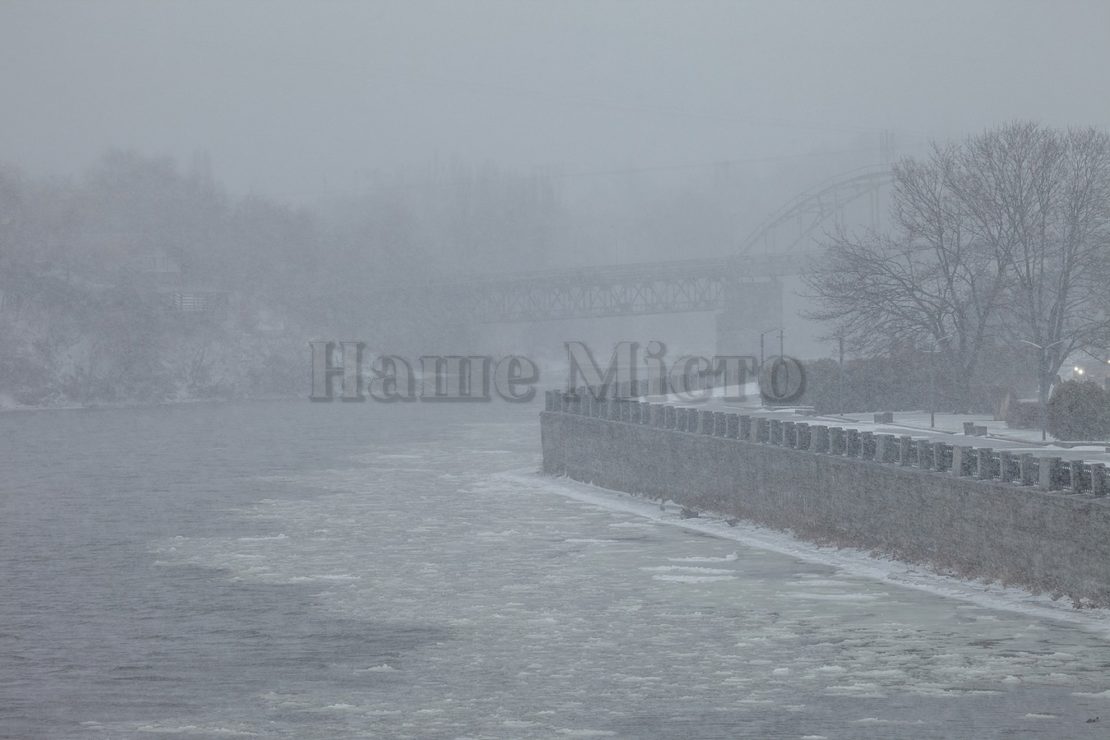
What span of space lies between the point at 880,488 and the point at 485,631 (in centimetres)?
1185

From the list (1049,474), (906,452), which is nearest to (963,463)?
(906,452)

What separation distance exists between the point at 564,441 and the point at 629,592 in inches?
1017

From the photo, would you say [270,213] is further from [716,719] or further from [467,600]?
[716,719]

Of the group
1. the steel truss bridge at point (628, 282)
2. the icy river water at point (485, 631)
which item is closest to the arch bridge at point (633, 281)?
the steel truss bridge at point (628, 282)

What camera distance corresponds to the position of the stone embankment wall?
1077 inches

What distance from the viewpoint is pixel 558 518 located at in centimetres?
4334

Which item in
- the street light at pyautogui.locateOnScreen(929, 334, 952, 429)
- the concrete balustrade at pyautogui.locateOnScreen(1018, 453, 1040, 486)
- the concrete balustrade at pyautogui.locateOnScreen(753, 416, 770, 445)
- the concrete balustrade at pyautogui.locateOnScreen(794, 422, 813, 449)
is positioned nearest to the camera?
the concrete balustrade at pyautogui.locateOnScreen(1018, 453, 1040, 486)

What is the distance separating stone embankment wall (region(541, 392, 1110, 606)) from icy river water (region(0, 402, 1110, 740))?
3.38 feet

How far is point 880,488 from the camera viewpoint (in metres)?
34.5

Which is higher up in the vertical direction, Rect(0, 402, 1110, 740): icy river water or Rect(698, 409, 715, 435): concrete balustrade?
Rect(698, 409, 715, 435): concrete balustrade

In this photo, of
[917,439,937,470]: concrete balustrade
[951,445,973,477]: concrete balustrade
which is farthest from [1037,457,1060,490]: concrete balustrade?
[917,439,937,470]: concrete balustrade

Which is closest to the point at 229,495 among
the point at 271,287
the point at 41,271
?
the point at 41,271

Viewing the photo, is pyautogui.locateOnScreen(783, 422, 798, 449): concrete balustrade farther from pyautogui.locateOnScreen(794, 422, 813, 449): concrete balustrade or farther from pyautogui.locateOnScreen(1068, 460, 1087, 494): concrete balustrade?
pyautogui.locateOnScreen(1068, 460, 1087, 494): concrete balustrade

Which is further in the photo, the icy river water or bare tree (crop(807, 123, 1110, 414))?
bare tree (crop(807, 123, 1110, 414))
